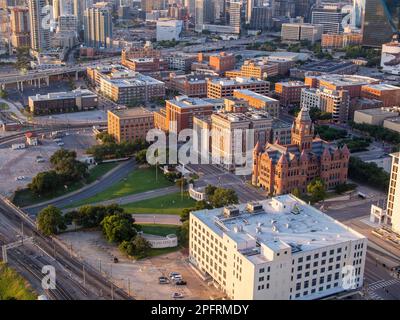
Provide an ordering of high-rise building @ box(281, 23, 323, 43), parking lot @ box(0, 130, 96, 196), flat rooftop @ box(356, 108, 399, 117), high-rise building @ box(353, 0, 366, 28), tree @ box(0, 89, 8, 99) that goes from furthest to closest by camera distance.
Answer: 1. high-rise building @ box(353, 0, 366, 28)
2. high-rise building @ box(281, 23, 323, 43)
3. tree @ box(0, 89, 8, 99)
4. flat rooftop @ box(356, 108, 399, 117)
5. parking lot @ box(0, 130, 96, 196)

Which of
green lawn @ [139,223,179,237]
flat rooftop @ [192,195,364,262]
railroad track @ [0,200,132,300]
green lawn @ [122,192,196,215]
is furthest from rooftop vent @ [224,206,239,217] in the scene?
green lawn @ [122,192,196,215]

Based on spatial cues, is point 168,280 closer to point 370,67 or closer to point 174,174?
point 174,174

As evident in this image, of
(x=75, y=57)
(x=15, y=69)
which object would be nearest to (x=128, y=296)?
(x=15, y=69)

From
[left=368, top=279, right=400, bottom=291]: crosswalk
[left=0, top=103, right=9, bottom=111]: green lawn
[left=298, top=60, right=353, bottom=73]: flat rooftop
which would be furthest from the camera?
[left=298, top=60, right=353, bottom=73]: flat rooftop

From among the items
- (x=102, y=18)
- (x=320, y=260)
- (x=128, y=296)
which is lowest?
(x=128, y=296)

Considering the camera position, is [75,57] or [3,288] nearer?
[3,288]

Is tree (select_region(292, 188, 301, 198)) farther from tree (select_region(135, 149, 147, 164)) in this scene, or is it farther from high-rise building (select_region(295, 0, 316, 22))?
high-rise building (select_region(295, 0, 316, 22))

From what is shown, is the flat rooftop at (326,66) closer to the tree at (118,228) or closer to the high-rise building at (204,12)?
the high-rise building at (204,12)
